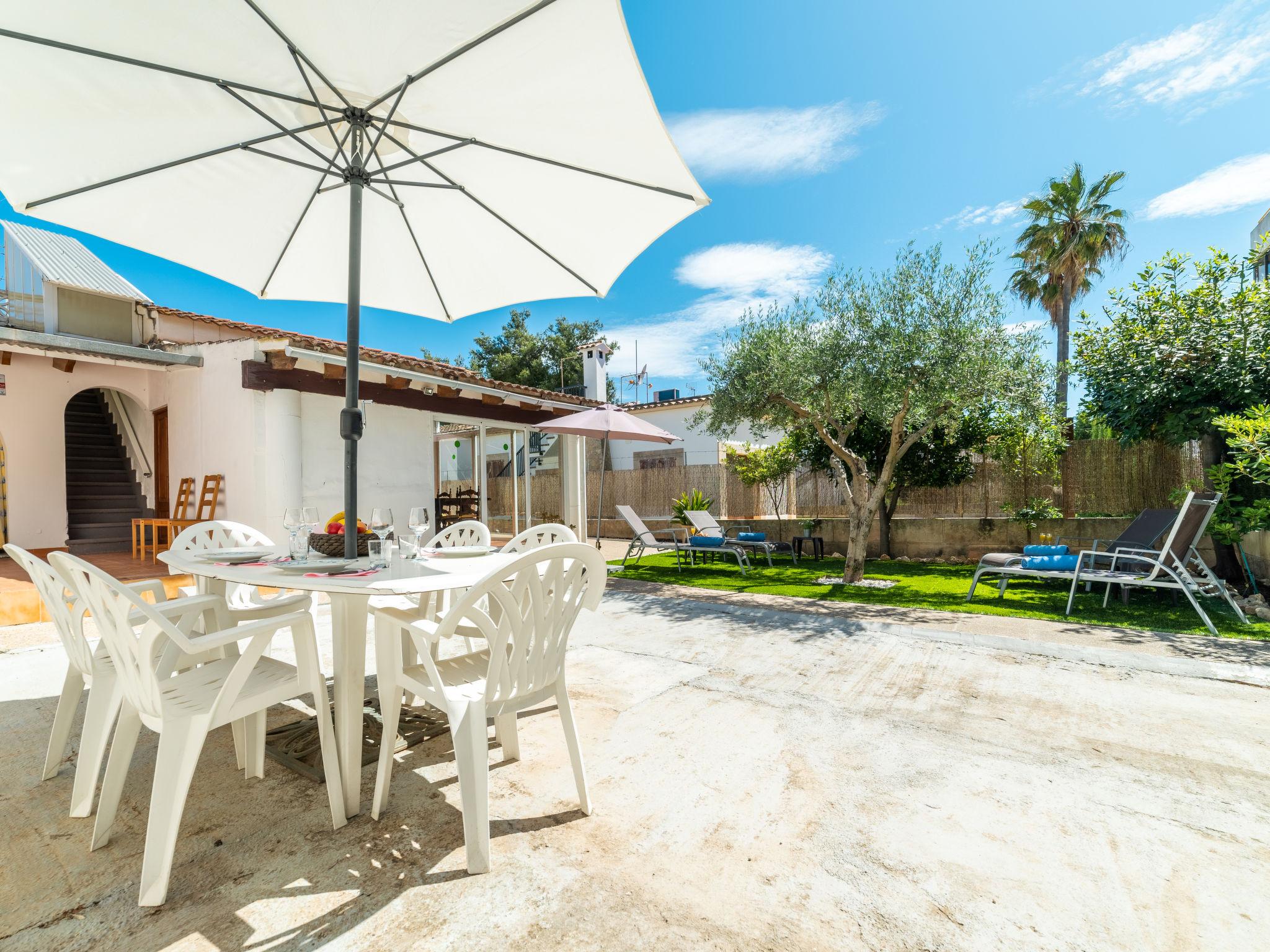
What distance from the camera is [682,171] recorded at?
292 centimetres

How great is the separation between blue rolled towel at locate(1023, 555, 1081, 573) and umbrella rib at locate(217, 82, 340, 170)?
660 centimetres

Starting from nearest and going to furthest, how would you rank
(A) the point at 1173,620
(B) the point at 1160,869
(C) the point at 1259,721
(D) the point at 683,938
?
1. (D) the point at 683,938
2. (B) the point at 1160,869
3. (C) the point at 1259,721
4. (A) the point at 1173,620

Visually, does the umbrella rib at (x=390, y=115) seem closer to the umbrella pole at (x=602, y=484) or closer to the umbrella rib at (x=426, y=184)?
the umbrella rib at (x=426, y=184)

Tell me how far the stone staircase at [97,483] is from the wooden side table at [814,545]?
33.9 ft

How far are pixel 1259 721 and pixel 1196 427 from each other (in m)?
4.99

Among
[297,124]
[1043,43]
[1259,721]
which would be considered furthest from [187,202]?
[1043,43]

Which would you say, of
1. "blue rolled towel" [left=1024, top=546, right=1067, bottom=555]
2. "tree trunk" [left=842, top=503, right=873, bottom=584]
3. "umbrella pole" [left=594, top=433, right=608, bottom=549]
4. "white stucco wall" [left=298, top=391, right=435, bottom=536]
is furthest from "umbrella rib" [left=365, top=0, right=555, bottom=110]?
"blue rolled towel" [left=1024, top=546, right=1067, bottom=555]

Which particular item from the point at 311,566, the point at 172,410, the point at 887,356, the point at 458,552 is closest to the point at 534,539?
the point at 458,552

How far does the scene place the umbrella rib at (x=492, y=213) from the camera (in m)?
2.98

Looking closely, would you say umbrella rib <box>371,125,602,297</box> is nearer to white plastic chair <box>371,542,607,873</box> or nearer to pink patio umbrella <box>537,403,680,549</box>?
white plastic chair <box>371,542,607,873</box>

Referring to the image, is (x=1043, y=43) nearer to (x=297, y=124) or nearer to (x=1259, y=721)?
(x=1259, y=721)

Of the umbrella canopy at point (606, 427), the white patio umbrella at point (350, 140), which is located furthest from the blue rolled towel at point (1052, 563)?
the white patio umbrella at point (350, 140)

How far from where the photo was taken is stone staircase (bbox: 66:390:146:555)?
9219 mm

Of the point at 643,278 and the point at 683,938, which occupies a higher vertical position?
the point at 643,278
